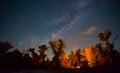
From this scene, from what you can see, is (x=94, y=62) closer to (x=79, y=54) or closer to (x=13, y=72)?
(x=79, y=54)

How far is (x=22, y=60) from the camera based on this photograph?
34000mm

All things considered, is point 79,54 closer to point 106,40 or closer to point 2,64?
point 106,40

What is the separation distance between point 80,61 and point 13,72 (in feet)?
51.3

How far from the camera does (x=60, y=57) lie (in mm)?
38094

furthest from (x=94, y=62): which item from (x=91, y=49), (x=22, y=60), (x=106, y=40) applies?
(x=22, y=60)

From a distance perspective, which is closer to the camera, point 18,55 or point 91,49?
point 18,55

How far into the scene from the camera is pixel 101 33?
3331 centimetres

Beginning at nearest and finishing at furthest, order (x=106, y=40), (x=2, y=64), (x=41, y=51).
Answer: (x=2, y=64)
(x=106, y=40)
(x=41, y=51)

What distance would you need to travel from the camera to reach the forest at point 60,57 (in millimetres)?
32500

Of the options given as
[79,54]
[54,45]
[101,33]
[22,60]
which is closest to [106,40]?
[101,33]

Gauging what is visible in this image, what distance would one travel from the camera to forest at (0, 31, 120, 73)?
3250cm

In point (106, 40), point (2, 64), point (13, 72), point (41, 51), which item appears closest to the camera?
point (13, 72)

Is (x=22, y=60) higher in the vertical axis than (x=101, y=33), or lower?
lower

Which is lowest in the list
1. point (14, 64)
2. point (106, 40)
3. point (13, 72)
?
point (13, 72)
